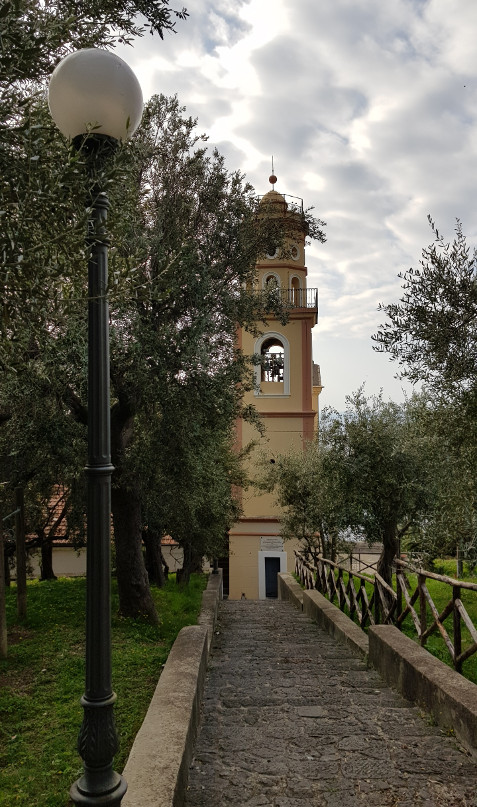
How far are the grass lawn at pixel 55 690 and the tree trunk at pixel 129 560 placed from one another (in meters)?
0.27

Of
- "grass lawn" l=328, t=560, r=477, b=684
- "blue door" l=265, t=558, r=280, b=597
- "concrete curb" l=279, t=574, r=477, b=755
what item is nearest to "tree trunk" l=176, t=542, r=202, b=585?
"grass lawn" l=328, t=560, r=477, b=684

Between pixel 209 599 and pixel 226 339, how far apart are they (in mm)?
5023

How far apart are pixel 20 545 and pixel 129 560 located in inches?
63.2

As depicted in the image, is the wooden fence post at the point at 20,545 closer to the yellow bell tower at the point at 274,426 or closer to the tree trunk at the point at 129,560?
the tree trunk at the point at 129,560

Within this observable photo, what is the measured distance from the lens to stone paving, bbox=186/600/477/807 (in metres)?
3.35

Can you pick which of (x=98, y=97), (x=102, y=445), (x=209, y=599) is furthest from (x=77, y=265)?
(x=209, y=599)

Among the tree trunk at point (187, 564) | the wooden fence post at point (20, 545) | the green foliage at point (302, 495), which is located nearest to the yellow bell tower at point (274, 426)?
the green foliage at point (302, 495)

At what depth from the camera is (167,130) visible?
28.2 feet

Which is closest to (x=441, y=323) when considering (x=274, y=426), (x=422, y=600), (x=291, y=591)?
(x=422, y=600)

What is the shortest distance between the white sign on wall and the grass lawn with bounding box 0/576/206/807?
513 inches

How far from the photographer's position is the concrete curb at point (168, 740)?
2895 millimetres

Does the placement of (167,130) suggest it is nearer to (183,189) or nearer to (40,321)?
(183,189)

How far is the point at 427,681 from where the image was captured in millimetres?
4598

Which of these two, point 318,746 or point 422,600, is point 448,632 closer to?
point 422,600
